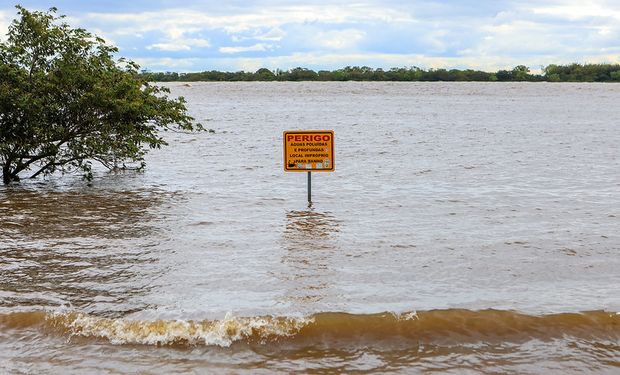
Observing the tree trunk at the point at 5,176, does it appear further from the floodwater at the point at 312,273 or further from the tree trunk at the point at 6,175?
the floodwater at the point at 312,273

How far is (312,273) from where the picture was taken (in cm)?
962

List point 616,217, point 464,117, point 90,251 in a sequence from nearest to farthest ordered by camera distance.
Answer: point 90,251, point 616,217, point 464,117

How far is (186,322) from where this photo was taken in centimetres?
747

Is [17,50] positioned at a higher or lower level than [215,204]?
higher

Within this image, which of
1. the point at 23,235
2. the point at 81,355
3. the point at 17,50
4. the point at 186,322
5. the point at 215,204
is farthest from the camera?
the point at 17,50

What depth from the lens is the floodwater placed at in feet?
22.8

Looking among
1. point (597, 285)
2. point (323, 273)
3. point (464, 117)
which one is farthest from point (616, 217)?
point (464, 117)

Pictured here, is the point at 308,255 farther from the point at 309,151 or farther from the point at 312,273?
the point at 309,151

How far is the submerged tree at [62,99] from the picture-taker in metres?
15.9

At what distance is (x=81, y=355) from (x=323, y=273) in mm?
3620

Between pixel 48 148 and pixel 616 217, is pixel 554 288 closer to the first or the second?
pixel 616 217

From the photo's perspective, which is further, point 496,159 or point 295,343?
point 496,159

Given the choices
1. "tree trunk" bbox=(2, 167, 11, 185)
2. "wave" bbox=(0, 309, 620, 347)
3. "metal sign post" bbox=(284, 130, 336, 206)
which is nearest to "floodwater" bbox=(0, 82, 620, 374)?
"wave" bbox=(0, 309, 620, 347)

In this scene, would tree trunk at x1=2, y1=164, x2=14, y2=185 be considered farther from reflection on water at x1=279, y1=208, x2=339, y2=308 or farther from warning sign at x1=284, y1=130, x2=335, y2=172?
reflection on water at x1=279, y1=208, x2=339, y2=308
